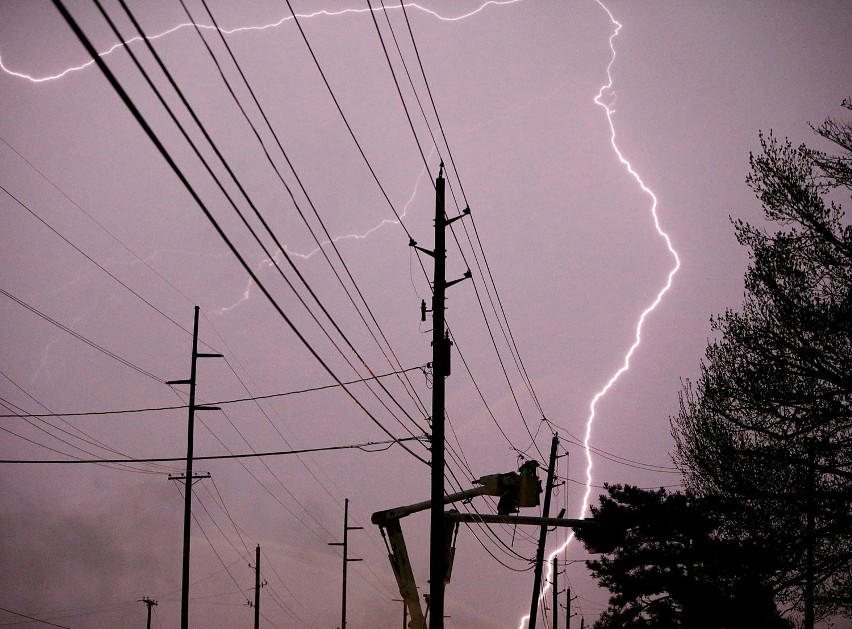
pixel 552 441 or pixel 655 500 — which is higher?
pixel 552 441

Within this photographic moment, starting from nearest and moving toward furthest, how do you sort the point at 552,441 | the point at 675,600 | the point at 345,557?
the point at 675,600 → the point at 552,441 → the point at 345,557

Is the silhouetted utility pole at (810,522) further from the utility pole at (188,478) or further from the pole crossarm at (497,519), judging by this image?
the utility pole at (188,478)

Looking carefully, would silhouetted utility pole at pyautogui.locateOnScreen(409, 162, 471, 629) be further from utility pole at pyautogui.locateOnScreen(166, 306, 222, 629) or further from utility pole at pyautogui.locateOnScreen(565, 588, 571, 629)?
utility pole at pyautogui.locateOnScreen(565, 588, 571, 629)

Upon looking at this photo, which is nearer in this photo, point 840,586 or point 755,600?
point 755,600

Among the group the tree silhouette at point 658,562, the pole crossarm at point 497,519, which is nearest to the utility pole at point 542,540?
the tree silhouette at point 658,562

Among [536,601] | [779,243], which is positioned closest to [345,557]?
[536,601]

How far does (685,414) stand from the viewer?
2150 cm

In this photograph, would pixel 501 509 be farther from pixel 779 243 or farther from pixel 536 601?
pixel 536 601

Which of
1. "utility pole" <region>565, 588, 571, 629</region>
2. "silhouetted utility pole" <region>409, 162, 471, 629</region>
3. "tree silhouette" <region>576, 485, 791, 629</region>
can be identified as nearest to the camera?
"silhouetted utility pole" <region>409, 162, 471, 629</region>

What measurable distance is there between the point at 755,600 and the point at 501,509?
5.25m

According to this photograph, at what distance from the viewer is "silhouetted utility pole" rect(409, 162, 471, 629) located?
46.7 ft

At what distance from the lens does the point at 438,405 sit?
47.9 feet

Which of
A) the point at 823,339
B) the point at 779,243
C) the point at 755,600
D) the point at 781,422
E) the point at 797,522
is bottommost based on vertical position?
the point at 755,600

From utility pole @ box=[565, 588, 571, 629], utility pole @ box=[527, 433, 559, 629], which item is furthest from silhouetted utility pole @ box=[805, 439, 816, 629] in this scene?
utility pole @ box=[565, 588, 571, 629]
